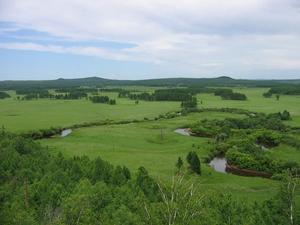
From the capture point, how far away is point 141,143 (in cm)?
9525

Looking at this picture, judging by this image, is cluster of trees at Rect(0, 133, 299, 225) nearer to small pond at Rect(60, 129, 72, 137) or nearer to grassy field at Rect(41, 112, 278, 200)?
grassy field at Rect(41, 112, 278, 200)

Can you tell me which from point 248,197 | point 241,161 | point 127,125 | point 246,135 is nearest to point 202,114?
point 127,125

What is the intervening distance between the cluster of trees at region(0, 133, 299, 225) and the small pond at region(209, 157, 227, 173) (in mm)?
24281

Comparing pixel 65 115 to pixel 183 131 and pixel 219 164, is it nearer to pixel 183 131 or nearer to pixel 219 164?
pixel 183 131

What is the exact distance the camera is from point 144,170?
51.1 m

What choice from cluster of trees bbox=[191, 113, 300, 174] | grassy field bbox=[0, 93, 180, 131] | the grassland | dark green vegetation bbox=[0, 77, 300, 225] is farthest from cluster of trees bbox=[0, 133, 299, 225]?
grassy field bbox=[0, 93, 180, 131]

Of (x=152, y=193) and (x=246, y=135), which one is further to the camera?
(x=246, y=135)

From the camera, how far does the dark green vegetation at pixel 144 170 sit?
109ft

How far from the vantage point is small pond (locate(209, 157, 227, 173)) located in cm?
7229

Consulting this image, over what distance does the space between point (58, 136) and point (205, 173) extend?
53.9 meters

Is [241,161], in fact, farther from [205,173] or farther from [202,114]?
[202,114]

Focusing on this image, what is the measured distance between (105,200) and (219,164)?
40.9m

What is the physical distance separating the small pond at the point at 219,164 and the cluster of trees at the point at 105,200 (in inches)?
956

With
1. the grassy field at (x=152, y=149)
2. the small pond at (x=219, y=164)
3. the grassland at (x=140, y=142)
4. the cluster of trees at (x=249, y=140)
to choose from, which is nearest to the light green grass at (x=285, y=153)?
the grassland at (x=140, y=142)
